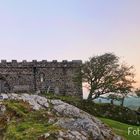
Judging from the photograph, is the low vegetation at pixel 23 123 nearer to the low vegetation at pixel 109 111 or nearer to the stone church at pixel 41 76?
the low vegetation at pixel 109 111

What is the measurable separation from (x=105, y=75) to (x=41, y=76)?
13.8 metres

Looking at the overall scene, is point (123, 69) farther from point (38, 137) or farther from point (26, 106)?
point (38, 137)

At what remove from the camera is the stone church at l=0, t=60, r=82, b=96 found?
2997 inches

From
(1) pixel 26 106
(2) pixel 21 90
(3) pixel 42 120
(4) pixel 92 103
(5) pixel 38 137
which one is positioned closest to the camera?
(5) pixel 38 137

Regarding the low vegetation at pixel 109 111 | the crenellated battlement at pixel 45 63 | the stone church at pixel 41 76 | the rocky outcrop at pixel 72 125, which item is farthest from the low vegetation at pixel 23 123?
the crenellated battlement at pixel 45 63

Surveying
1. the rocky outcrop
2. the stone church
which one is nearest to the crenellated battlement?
the stone church

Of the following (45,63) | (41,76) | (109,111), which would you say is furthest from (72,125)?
(45,63)

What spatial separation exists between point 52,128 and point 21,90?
5431cm

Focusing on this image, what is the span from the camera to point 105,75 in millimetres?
69438

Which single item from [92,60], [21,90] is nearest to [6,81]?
[21,90]

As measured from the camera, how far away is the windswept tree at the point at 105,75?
68.4 m

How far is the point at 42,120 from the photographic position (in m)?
24.4

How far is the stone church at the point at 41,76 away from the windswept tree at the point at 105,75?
5556mm

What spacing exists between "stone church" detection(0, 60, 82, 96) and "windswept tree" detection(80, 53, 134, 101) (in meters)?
5.56
